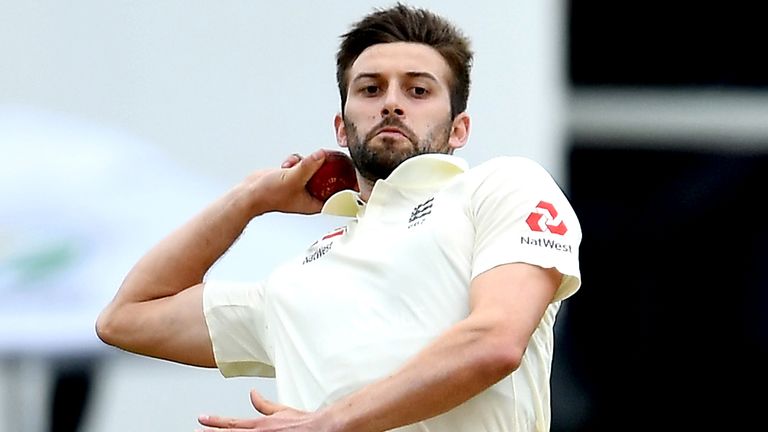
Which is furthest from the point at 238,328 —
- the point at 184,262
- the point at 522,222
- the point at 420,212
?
the point at 522,222

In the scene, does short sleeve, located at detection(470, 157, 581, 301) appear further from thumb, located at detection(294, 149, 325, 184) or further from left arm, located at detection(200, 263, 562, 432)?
thumb, located at detection(294, 149, 325, 184)

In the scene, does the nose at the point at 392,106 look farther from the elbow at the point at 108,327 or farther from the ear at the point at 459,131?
the elbow at the point at 108,327

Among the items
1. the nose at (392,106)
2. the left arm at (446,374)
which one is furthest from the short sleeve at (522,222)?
the nose at (392,106)

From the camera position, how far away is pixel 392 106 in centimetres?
385

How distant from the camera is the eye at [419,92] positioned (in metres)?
3.92

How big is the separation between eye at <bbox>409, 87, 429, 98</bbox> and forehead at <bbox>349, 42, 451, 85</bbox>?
0.04 m

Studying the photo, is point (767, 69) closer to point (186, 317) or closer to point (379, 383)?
point (186, 317)

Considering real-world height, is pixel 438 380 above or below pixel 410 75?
below

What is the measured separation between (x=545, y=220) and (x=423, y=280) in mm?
253

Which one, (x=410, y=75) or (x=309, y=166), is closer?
(x=410, y=75)

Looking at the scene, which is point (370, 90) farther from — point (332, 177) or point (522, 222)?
point (522, 222)

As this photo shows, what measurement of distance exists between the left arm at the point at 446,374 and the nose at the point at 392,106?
582mm

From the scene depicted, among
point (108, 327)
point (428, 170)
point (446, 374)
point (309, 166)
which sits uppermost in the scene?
point (428, 170)

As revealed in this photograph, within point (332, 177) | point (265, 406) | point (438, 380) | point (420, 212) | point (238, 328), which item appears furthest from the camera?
point (332, 177)
